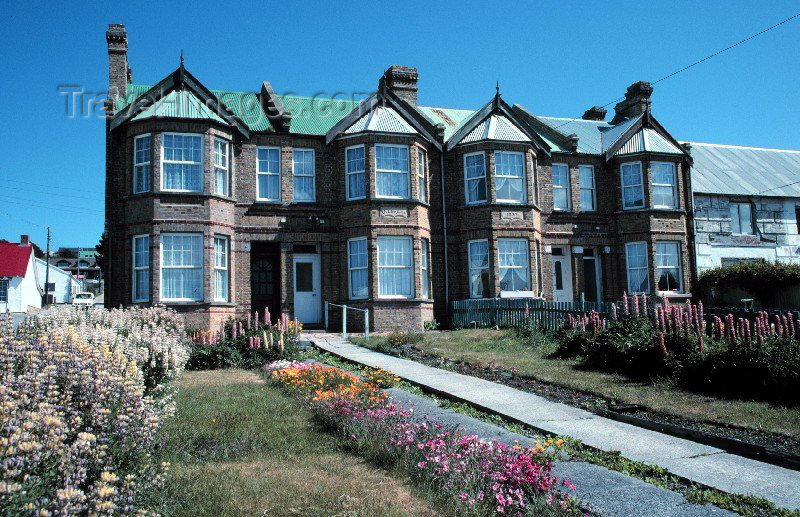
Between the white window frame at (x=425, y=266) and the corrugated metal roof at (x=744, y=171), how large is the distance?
13.2m

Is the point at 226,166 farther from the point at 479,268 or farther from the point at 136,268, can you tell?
the point at 479,268

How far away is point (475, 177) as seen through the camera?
24.5 metres

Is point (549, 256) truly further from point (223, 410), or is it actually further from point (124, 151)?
point (223, 410)

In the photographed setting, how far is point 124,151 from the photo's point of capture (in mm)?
21688

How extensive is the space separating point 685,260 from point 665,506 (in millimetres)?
23620

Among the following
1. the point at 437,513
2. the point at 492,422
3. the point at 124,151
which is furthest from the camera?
the point at 124,151

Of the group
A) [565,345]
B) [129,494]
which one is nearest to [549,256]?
[565,345]

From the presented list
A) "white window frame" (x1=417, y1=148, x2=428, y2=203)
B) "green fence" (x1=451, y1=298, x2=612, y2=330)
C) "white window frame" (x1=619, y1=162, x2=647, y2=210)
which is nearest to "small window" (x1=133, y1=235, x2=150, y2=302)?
"white window frame" (x1=417, y1=148, x2=428, y2=203)

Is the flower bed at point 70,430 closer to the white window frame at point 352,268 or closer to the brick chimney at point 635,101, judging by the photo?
the white window frame at point 352,268

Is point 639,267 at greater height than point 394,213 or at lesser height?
lesser

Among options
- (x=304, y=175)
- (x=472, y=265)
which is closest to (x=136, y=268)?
(x=304, y=175)

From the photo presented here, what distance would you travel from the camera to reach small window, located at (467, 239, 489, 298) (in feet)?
79.2

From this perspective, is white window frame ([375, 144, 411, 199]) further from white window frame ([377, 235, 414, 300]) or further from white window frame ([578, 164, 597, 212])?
white window frame ([578, 164, 597, 212])

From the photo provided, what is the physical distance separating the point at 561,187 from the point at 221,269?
14052 millimetres
